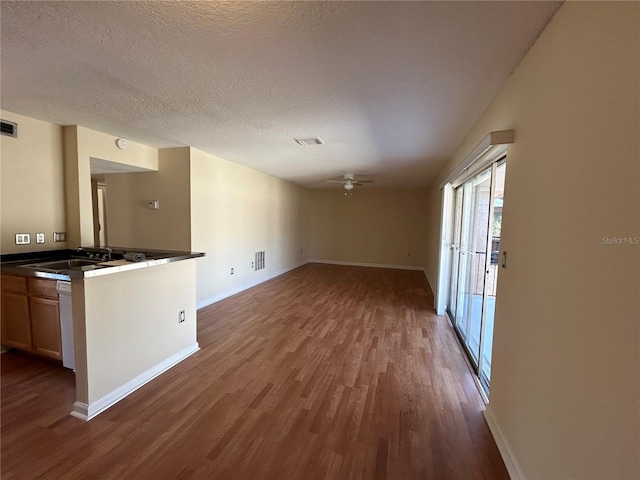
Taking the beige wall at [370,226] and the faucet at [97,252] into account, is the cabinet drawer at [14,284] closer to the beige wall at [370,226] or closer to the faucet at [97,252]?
the faucet at [97,252]

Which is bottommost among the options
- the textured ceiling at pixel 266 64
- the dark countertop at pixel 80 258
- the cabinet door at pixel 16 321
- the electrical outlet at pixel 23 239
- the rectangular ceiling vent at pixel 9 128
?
the cabinet door at pixel 16 321

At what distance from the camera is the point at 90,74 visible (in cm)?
197

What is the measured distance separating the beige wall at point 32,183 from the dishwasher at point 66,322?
1224 millimetres

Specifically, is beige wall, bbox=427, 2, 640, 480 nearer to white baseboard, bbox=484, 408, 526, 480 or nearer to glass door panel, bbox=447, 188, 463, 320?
white baseboard, bbox=484, 408, 526, 480

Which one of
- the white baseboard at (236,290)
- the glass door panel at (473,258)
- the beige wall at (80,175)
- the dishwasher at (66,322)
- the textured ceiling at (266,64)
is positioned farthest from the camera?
the white baseboard at (236,290)

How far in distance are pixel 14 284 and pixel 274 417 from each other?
264 centimetres

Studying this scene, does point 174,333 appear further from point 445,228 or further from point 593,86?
point 445,228

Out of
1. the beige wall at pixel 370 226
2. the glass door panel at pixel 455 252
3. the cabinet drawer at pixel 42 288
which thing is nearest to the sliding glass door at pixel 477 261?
the glass door panel at pixel 455 252

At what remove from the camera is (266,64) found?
1.79 meters

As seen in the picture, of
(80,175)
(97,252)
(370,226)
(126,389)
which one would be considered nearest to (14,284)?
(97,252)

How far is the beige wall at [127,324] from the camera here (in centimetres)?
194

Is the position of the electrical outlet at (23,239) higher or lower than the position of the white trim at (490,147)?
lower

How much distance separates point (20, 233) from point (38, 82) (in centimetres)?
167

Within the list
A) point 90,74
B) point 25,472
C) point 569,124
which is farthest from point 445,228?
point 25,472
